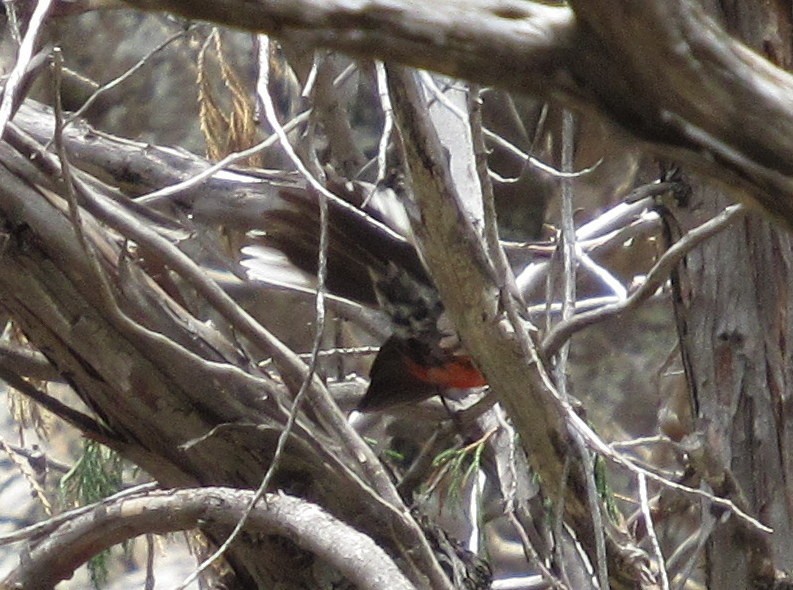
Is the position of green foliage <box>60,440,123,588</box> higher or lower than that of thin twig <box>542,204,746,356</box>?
lower

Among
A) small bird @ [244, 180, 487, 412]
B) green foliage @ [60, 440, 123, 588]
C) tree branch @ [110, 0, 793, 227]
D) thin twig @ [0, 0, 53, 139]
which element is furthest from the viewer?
green foliage @ [60, 440, 123, 588]

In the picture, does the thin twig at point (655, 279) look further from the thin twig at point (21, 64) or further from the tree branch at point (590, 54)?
the thin twig at point (21, 64)

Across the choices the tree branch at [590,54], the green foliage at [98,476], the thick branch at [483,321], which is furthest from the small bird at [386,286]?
the tree branch at [590,54]

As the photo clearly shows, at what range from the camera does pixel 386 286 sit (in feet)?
5.28

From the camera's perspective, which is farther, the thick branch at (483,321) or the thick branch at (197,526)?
the thick branch at (197,526)

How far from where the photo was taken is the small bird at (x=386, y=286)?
61.5 inches

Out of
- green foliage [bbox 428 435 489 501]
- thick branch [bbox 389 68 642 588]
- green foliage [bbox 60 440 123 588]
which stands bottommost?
green foliage [bbox 428 435 489 501]

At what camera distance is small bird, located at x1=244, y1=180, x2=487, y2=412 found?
156 centimetres

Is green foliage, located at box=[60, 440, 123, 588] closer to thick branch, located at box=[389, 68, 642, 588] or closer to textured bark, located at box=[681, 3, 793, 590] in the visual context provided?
thick branch, located at box=[389, 68, 642, 588]

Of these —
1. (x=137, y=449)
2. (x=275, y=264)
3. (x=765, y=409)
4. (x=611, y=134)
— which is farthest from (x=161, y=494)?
(x=611, y=134)

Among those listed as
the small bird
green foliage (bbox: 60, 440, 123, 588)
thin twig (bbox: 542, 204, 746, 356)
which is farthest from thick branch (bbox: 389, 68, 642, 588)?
green foliage (bbox: 60, 440, 123, 588)

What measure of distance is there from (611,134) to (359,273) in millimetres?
1012

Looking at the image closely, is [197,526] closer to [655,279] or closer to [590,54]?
[655,279]

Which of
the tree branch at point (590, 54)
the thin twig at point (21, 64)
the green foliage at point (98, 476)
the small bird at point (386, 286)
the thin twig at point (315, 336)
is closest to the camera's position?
the tree branch at point (590, 54)
